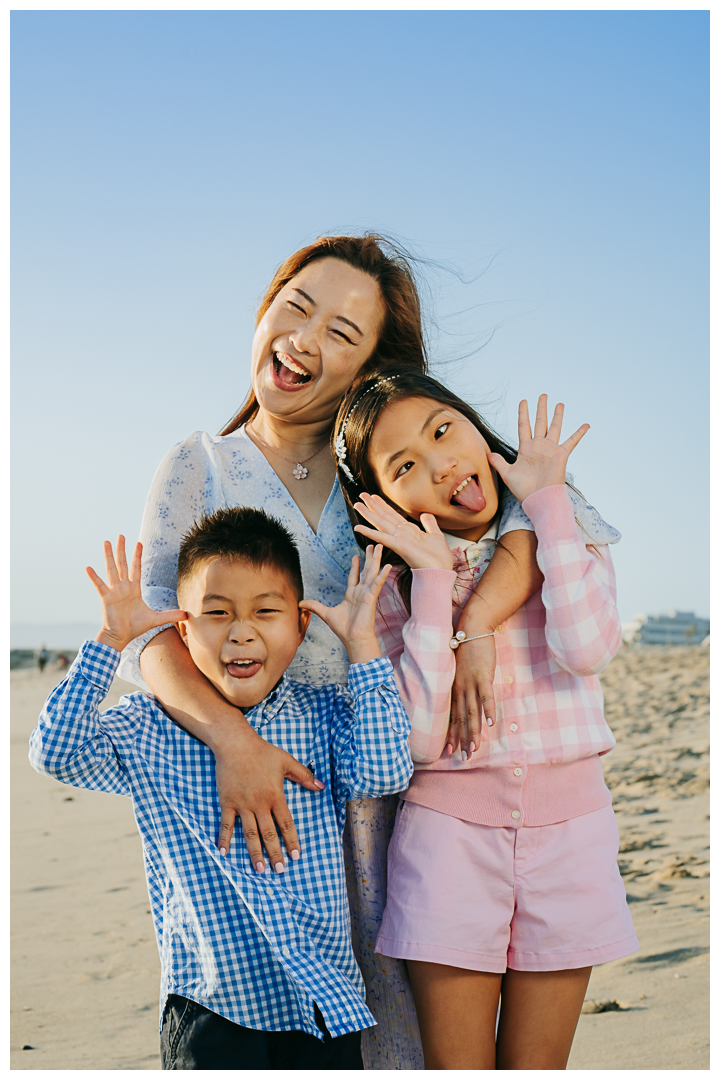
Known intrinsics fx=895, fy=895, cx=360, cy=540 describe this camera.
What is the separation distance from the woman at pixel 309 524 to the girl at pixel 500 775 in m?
0.11

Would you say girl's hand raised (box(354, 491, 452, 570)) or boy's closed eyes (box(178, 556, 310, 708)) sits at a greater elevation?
girl's hand raised (box(354, 491, 452, 570))

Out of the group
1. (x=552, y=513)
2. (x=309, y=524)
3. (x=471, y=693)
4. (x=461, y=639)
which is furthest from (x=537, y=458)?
(x=309, y=524)

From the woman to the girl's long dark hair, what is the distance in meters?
0.15

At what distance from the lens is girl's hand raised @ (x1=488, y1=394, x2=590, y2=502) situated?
2070 millimetres

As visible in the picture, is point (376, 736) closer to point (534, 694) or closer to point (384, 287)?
point (534, 694)

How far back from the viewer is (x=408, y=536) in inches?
81.7

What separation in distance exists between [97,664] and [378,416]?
2.86ft

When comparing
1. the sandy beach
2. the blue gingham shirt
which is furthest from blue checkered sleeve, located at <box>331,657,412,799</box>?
the sandy beach

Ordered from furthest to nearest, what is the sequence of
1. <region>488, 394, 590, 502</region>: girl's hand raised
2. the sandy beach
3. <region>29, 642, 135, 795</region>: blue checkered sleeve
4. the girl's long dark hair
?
the sandy beach, the girl's long dark hair, <region>488, 394, 590, 502</region>: girl's hand raised, <region>29, 642, 135, 795</region>: blue checkered sleeve

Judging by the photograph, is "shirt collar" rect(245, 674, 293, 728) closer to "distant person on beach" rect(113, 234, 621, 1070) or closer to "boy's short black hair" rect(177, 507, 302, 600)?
"distant person on beach" rect(113, 234, 621, 1070)

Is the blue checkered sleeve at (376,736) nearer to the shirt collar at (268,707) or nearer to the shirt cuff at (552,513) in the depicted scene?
the shirt collar at (268,707)

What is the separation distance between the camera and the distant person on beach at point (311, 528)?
79.0 inches

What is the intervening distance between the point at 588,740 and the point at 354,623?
61 centimetres

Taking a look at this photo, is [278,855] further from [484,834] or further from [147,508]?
[147,508]
